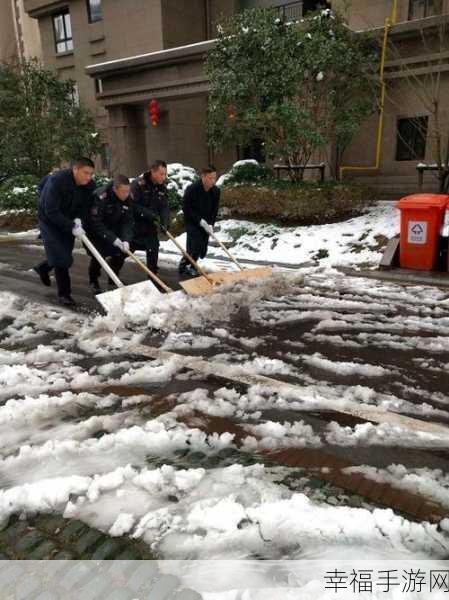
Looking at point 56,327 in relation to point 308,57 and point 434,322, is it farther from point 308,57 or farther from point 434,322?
point 308,57

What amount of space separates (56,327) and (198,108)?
15.3 metres

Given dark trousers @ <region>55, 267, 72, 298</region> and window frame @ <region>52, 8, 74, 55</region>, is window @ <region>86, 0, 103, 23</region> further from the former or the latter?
dark trousers @ <region>55, 267, 72, 298</region>

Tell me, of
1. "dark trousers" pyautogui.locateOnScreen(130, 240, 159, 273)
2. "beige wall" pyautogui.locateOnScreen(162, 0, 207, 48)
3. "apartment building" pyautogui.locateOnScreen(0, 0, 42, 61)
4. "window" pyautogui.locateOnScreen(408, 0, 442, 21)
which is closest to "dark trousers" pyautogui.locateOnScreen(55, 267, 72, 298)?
"dark trousers" pyautogui.locateOnScreen(130, 240, 159, 273)

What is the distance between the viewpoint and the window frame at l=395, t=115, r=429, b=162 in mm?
10398

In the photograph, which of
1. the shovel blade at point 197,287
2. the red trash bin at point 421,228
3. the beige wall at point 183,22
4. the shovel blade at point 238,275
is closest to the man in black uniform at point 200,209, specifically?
the shovel blade at point 238,275

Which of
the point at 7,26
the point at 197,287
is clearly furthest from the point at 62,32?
the point at 197,287

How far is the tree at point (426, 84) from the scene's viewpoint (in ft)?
31.0

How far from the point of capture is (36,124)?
13492 mm

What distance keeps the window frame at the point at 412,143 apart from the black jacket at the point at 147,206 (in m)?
6.82

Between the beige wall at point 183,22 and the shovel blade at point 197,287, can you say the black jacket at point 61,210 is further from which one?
the beige wall at point 183,22

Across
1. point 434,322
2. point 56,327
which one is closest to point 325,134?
point 434,322

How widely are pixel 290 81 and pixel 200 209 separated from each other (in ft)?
12.7

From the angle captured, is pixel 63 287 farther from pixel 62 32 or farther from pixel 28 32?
pixel 28 32

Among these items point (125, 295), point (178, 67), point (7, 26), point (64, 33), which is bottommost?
point (125, 295)
